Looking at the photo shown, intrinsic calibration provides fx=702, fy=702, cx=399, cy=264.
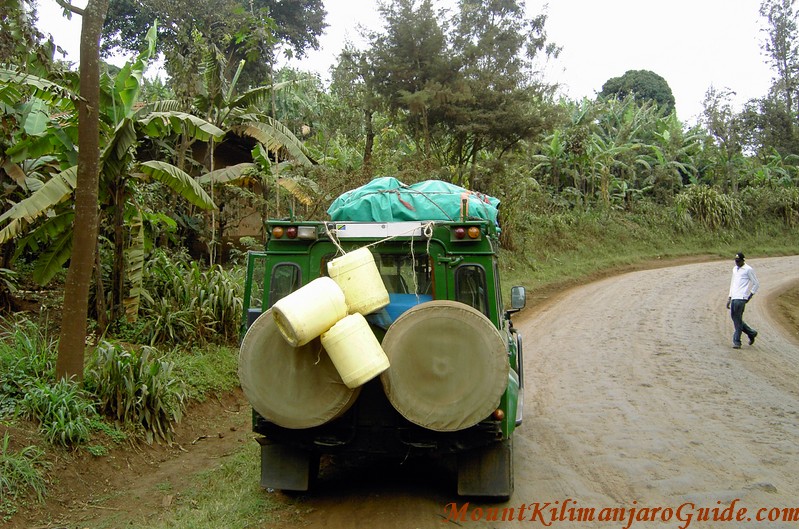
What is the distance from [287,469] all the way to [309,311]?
171cm

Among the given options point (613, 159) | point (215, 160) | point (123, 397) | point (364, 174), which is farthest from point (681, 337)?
point (613, 159)

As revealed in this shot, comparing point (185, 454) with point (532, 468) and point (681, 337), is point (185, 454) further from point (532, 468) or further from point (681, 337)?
point (681, 337)

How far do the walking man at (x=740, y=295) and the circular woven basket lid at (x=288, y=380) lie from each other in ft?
31.5

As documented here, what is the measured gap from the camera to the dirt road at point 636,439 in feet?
17.2

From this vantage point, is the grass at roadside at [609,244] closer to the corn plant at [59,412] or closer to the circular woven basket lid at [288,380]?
the corn plant at [59,412]

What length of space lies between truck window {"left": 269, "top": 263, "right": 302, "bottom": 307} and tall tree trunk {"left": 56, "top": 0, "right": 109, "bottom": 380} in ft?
7.78

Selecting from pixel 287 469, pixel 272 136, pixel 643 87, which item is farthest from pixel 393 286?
pixel 643 87

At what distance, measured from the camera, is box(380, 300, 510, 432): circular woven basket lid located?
4625mm

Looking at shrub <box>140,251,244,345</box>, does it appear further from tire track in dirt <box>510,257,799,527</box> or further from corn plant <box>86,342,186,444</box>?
tire track in dirt <box>510,257,799,527</box>

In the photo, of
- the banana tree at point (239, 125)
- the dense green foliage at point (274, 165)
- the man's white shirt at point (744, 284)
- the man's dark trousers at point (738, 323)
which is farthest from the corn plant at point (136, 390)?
the man's white shirt at point (744, 284)

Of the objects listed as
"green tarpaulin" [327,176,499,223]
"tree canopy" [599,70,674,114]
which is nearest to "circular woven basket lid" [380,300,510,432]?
"green tarpaulin" [327,176,499,223]

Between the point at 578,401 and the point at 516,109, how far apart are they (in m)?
11.7

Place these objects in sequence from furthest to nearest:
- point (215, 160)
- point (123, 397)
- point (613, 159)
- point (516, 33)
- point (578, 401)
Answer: point (613, 159) < point (516, 33) < point (215, 160) < point (578, 401) < point (123, 397)

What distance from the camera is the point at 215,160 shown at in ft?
58.5
